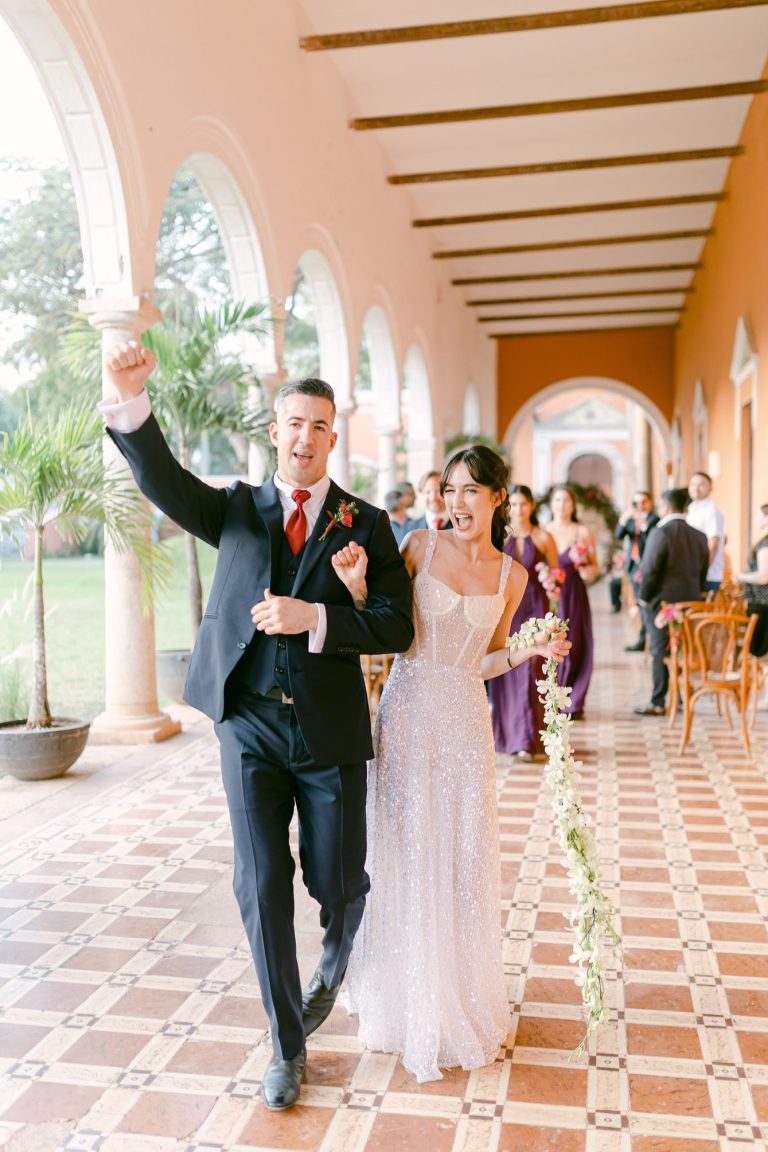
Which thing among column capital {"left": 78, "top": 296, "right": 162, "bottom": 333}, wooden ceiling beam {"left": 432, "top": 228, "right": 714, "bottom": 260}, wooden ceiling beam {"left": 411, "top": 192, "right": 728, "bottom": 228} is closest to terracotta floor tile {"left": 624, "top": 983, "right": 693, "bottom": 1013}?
column capital {"left": 78, "top": 296, "right": 162, "bottom": 333}

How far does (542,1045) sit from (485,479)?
1.53 metres

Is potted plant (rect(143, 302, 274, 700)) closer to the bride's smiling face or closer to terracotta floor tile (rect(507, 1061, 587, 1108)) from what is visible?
the bride's smiling face

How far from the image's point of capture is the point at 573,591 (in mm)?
7691

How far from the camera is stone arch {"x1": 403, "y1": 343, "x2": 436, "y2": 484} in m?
15.7

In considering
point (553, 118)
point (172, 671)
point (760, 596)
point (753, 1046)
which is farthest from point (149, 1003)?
point (553, 118)

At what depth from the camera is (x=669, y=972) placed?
11.5 ft

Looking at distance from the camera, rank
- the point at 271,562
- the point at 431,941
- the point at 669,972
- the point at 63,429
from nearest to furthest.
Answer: the point at 271,562 → the point at 431,941 → the point at 669,972 → the point at 63,429

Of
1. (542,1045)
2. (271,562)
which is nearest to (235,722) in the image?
(271,562)

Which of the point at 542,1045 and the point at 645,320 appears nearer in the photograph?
the point at 542,1045

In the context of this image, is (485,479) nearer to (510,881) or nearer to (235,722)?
(235,722)

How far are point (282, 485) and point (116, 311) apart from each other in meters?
3.86

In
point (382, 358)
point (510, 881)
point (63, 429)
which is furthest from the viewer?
point (382, 358)

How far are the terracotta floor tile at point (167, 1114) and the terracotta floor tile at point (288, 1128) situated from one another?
0.12 meters

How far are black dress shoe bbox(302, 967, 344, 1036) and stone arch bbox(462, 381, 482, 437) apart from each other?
17.3m
